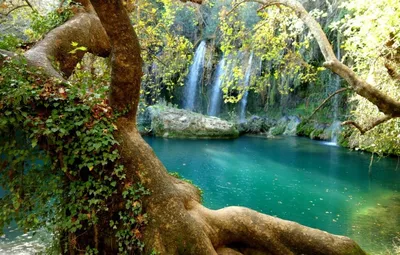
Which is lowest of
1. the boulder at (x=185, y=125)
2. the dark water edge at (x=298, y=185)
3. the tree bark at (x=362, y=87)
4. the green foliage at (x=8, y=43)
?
the dark water edge at (x=298, y=185)

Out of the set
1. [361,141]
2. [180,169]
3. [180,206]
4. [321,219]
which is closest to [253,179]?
[180,169]

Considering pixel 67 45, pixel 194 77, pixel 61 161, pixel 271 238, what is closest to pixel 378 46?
pixel 271 238

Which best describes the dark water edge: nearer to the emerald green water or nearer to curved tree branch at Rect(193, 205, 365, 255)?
the emerald green water

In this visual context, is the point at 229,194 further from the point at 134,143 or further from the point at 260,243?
the point at 134,143

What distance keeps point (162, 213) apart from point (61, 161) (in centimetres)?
122

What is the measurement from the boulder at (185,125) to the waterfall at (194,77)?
455cm

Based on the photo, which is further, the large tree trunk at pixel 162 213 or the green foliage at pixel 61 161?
the large tree trunk at pixel 162 213

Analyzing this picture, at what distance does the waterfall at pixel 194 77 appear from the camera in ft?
84.7

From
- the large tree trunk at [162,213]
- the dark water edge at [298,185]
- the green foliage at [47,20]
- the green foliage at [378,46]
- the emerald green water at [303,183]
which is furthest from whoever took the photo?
the emerald green water at [303,183]

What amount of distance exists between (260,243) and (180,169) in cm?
970

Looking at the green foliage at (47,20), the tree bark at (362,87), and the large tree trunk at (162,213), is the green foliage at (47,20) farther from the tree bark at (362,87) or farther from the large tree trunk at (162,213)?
the tree bark at (362,87)

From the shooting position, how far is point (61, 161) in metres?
3.06

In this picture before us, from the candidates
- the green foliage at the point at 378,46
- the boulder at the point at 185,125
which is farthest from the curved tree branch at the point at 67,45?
the boulder at the point at 185,125

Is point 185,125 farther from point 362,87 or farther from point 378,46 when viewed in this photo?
point 362,87
